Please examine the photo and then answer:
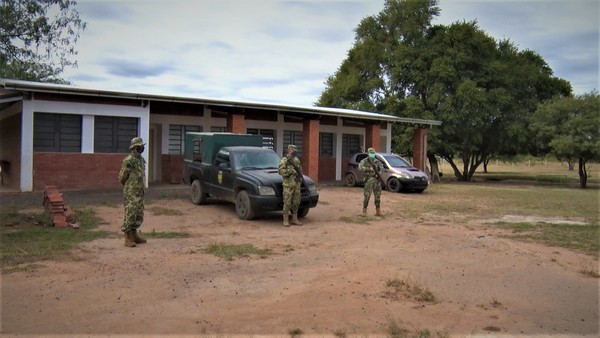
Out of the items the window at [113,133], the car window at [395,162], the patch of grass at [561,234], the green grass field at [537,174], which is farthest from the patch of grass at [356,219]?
the green grass field at [537,174]

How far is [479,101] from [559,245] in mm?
19971

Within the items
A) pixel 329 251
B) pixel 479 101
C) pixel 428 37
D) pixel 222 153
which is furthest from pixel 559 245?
pixel 428 37

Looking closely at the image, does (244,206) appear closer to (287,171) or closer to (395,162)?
(287,171)

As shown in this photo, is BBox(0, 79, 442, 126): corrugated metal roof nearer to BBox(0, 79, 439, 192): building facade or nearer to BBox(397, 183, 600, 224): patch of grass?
BBox(0, 79, 439, 192): building facade

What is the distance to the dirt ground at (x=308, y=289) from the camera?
4414mm

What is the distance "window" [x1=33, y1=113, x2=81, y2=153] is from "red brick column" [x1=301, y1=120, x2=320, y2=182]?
30.3 feet

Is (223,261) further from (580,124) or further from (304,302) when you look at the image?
(580,124)

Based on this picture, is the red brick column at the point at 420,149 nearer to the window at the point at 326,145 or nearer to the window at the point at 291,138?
the window at the point at 326,145

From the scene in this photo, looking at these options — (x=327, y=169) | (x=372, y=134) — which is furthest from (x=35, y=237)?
(x=372, y=134)

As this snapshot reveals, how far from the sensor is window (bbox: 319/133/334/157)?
935 inches

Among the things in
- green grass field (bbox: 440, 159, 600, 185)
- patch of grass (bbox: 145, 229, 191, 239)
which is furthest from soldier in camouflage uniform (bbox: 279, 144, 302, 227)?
green grass field (bbox: 440, 159, 600, 185)

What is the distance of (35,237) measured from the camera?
817 centimetres

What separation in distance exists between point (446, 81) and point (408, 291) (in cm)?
2466

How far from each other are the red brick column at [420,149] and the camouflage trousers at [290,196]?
16.6 m
